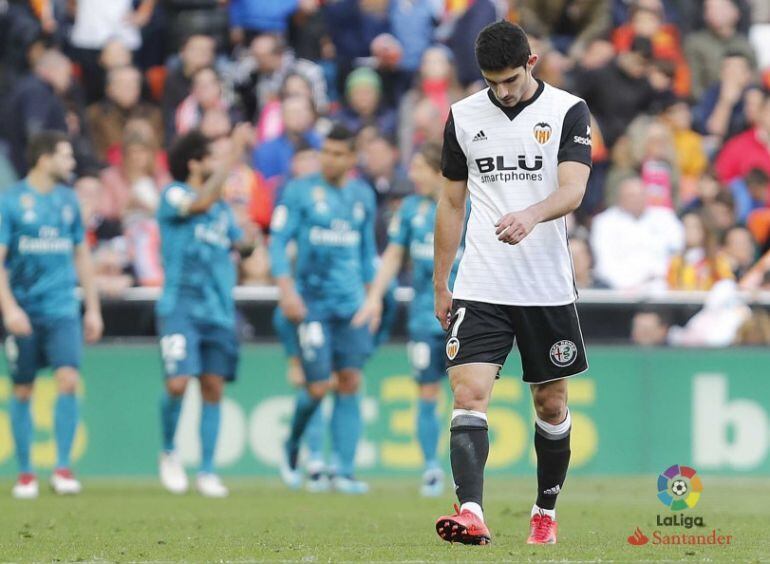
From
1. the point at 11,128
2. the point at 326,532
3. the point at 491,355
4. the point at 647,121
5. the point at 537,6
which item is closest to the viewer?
the point at 491,355

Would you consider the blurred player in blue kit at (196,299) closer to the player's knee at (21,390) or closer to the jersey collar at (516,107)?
the player's knee at (21,390)

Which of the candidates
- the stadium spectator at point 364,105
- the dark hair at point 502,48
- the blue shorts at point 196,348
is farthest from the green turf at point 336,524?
the stadium spectator at point 364,105

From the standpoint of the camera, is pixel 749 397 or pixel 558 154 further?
pixel 749 397

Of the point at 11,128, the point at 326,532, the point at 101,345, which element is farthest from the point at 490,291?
the point at 11,128

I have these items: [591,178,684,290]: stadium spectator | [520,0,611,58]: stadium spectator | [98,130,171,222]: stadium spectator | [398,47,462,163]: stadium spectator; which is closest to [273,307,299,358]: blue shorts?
[98,130,171,222]: stadium spectator

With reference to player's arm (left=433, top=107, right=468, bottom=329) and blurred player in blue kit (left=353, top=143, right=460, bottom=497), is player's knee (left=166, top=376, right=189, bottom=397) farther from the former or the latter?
player's arm (left=433, top=107, right=468, bottom=329)

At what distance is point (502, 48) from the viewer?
7547mm

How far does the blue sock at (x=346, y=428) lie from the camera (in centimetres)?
1338

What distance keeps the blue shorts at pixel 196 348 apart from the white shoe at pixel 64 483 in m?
1.05

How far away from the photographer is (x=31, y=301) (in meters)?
12.8

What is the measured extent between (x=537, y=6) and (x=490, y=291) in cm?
1215

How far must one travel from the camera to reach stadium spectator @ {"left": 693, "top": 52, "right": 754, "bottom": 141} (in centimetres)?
1927

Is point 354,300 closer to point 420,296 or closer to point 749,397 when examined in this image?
point 420,296

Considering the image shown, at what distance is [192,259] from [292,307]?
840 mm
